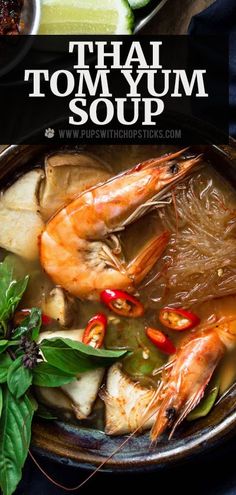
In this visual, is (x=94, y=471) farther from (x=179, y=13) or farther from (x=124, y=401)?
(x=179, y=13)

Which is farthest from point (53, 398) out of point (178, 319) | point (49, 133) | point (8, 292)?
point (49, 133)

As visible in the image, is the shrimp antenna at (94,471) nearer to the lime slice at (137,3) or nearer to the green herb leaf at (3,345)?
the green herb leaf at (3,345)

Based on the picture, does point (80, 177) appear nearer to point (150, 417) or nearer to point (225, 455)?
point (150, 417)

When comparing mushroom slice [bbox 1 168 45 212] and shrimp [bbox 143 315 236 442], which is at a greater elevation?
mushroom slice [bbox 1 168 45 212]

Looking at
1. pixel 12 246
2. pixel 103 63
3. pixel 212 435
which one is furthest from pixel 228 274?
pixel 103 63

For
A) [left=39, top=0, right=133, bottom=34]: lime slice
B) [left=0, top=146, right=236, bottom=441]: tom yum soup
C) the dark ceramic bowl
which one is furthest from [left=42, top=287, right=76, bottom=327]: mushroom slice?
[left=39, top=0, right=133, bottom=34]: lime slice

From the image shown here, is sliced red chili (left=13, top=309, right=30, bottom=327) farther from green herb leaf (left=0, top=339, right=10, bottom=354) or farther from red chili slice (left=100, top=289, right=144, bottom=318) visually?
red chili slice (left=100, top=289, right=144, bottom=318)

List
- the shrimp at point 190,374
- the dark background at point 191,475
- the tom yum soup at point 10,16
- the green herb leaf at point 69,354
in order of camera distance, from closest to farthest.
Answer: the green herb leaf at point 69,354 < the shrimp at point 190,374 < the dark background at point 191,475 < the tom yum soup at point 10,16

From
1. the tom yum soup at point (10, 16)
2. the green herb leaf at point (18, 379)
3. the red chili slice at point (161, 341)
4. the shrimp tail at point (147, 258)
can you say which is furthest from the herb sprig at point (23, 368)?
the tom yum soup at point (10, 16)
